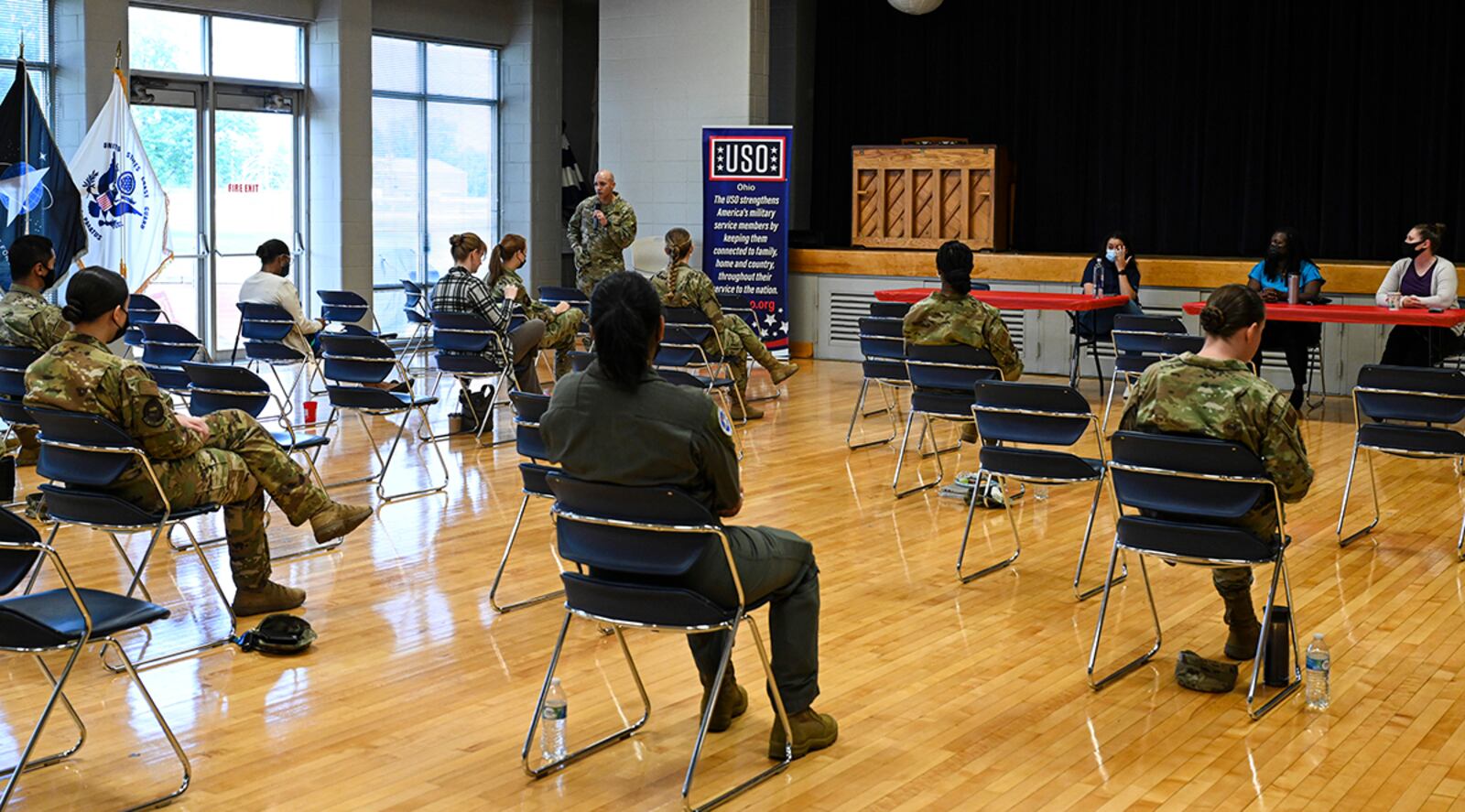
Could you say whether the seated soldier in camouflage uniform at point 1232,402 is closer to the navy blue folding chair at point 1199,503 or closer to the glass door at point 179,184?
the navy blue folding chair at point 1199,503

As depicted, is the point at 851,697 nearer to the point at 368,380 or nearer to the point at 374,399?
the point at 374,399

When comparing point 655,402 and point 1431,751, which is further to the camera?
point 1431,751

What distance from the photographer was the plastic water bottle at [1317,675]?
459 cm

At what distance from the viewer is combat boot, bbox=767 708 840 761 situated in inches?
A: 163

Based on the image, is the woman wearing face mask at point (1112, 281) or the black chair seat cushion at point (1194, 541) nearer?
the black chair seat cushion at point (1194, 541)

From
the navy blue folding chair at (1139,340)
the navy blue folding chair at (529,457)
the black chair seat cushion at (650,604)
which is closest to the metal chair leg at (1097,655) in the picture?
the black chair seat cushion at (650,604)

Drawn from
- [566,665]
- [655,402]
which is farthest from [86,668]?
[655,402]

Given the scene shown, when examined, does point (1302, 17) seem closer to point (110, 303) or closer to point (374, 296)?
point (374, 296)

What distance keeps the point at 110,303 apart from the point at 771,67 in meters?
12.5

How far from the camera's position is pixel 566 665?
503 cm

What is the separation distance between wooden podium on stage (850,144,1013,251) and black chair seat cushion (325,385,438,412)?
7.00 m

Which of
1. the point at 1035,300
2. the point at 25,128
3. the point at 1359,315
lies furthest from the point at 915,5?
the point at 25,128

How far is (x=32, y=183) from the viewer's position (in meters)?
9.80

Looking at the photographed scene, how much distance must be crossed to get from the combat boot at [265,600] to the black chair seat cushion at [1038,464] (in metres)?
2.71
